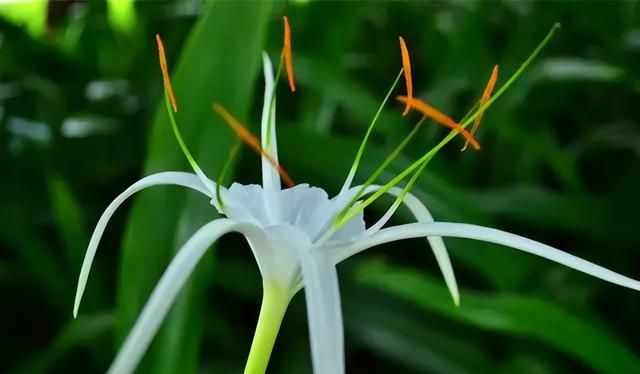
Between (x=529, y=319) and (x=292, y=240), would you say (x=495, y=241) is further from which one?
(x=529, y=319)

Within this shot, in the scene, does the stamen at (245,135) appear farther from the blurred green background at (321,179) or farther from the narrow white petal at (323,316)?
the blurred green background at (321,179)

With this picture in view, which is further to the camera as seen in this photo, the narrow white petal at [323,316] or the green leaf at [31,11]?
the green leaf at [31,11]

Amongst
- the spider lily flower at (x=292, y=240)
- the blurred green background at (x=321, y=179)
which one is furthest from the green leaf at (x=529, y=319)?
the spider lily flower at (x=292, y=240)

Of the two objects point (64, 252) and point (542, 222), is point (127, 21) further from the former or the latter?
point (542, 222)

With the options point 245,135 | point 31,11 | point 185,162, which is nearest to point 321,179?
point 185,162

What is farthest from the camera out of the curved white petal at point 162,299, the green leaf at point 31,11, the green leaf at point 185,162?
the green leaf at point 31,11

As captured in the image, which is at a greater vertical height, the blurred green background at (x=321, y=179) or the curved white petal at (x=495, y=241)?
the blurred green background at (x=321, y=179)

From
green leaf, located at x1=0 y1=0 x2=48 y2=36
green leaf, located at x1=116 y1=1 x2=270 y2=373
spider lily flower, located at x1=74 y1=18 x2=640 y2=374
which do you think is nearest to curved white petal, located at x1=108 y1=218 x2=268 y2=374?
spider lily flower, located at x1=74 y1=18 x2=640 y2=374
